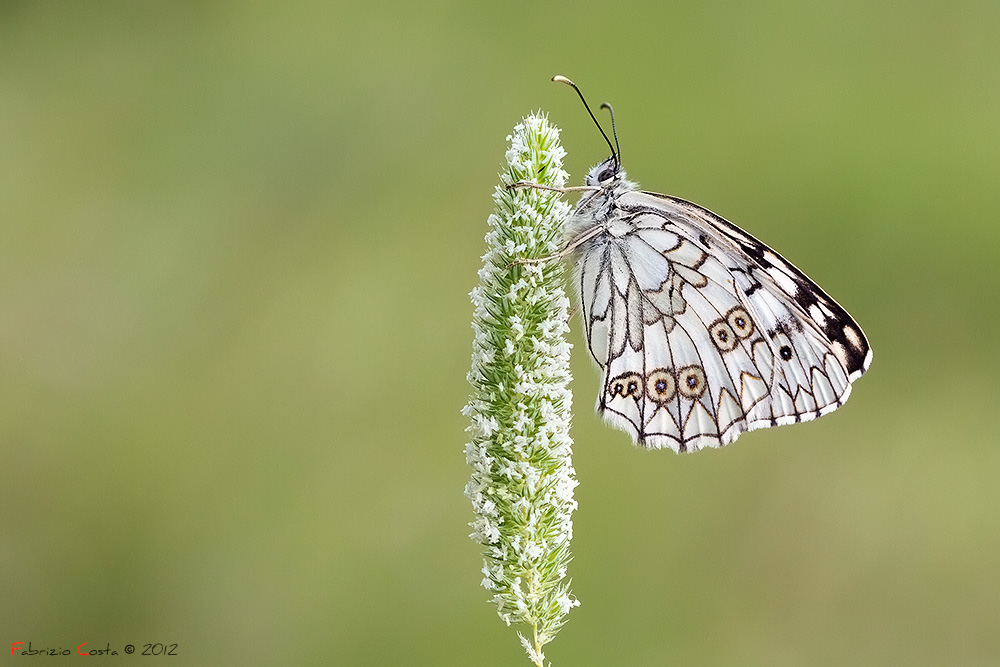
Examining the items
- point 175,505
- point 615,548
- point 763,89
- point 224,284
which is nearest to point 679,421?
point 615,548

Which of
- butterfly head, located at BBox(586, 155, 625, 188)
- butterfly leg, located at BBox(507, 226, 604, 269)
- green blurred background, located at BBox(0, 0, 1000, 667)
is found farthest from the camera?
green blurred background, located at BBox(0, 0, 1000, 667)

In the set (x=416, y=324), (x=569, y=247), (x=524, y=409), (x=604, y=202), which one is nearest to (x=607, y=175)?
(x=604, y=202)

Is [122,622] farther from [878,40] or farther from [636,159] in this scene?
[878,40]

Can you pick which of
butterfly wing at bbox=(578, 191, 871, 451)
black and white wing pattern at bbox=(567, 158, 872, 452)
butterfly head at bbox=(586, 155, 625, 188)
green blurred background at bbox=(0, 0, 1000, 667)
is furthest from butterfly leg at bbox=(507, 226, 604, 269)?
green blurred background at bbox=(0, 0, 1000, 667)

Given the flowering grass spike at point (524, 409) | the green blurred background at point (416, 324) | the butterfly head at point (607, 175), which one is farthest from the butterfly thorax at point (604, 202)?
the green blurred background at point (416, 324)

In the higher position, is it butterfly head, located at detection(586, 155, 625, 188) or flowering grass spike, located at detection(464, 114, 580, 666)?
butterfly head, located at detection(586, 155, 625, 188)

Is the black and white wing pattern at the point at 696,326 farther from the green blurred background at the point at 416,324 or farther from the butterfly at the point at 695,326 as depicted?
the green blurred background at the point at 416,324

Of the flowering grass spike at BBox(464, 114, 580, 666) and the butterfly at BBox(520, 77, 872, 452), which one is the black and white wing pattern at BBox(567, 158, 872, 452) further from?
the flowering grass spike at BBox(464, 114, 580, 666)
